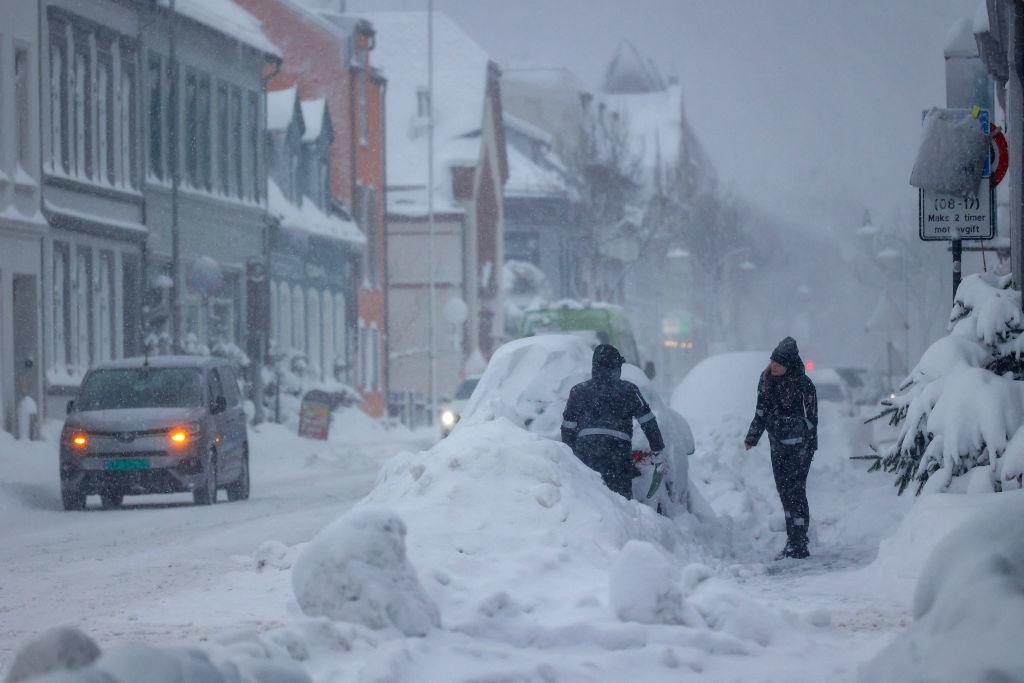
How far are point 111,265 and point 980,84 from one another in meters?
19.5

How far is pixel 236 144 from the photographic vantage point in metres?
44.7

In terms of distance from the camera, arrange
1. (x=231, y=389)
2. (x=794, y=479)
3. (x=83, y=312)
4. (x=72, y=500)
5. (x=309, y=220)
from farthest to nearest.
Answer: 1. (x=309, y=220)
2. (x=83, y=312)
3. (x=231, y=389)
4. (x=72, y=500)
5. (x=794, y=479)

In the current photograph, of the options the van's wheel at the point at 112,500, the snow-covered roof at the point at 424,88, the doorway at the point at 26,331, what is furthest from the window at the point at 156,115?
the snow-covered roof at the point at 424,88

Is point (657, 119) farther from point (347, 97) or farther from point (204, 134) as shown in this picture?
point (204, 134)

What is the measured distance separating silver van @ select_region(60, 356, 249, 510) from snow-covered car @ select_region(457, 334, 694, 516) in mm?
6355

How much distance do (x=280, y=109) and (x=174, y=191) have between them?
13828 millimetres

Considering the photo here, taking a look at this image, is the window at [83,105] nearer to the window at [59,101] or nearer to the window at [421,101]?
the window at [59,101]

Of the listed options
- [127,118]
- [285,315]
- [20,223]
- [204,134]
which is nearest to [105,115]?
[127,118]

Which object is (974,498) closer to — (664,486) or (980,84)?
(664,486)

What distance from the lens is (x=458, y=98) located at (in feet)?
233

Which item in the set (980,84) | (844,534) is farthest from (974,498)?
(980,84)

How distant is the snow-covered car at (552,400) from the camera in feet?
50.3

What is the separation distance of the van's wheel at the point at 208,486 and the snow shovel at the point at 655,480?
8.19 meters

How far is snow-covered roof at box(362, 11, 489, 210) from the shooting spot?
226 ft
